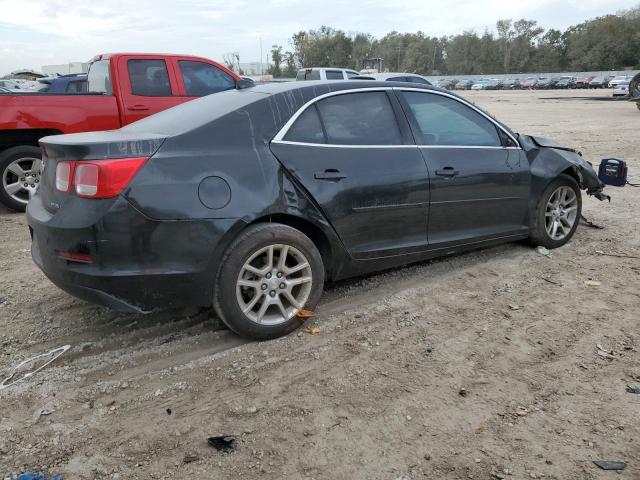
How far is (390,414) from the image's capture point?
9.26 ft

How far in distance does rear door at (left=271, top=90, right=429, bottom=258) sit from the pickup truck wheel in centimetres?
467

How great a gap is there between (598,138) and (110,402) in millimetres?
14416

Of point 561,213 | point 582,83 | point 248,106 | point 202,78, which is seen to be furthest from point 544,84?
point 248,106

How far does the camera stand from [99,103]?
7.10 meters

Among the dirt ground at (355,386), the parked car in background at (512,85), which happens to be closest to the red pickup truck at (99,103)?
the dirt ground at (355,386)

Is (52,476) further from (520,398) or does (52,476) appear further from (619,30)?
(619,30)

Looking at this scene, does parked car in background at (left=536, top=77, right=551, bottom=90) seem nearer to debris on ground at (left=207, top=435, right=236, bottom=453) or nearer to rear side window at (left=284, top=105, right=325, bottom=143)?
rear side window at (left=284, top=105, right=325, bottom=143)

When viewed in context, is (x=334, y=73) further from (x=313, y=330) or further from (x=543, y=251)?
(x=313, y=330)

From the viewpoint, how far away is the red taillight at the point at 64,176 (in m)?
3.17

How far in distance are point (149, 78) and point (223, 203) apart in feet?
16.6

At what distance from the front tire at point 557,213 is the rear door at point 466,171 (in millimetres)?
239

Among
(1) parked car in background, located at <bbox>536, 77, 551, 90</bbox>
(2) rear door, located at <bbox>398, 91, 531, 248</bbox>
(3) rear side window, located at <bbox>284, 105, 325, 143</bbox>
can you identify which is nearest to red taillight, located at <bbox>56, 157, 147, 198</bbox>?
(3) rear side window, located at <bbox>284, 105, 325, 143</bbox>

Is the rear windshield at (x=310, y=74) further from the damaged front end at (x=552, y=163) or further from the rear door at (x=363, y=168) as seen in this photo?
the rear door at (x=363, y=168)

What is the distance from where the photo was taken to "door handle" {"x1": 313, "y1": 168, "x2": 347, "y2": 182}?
3.65m
